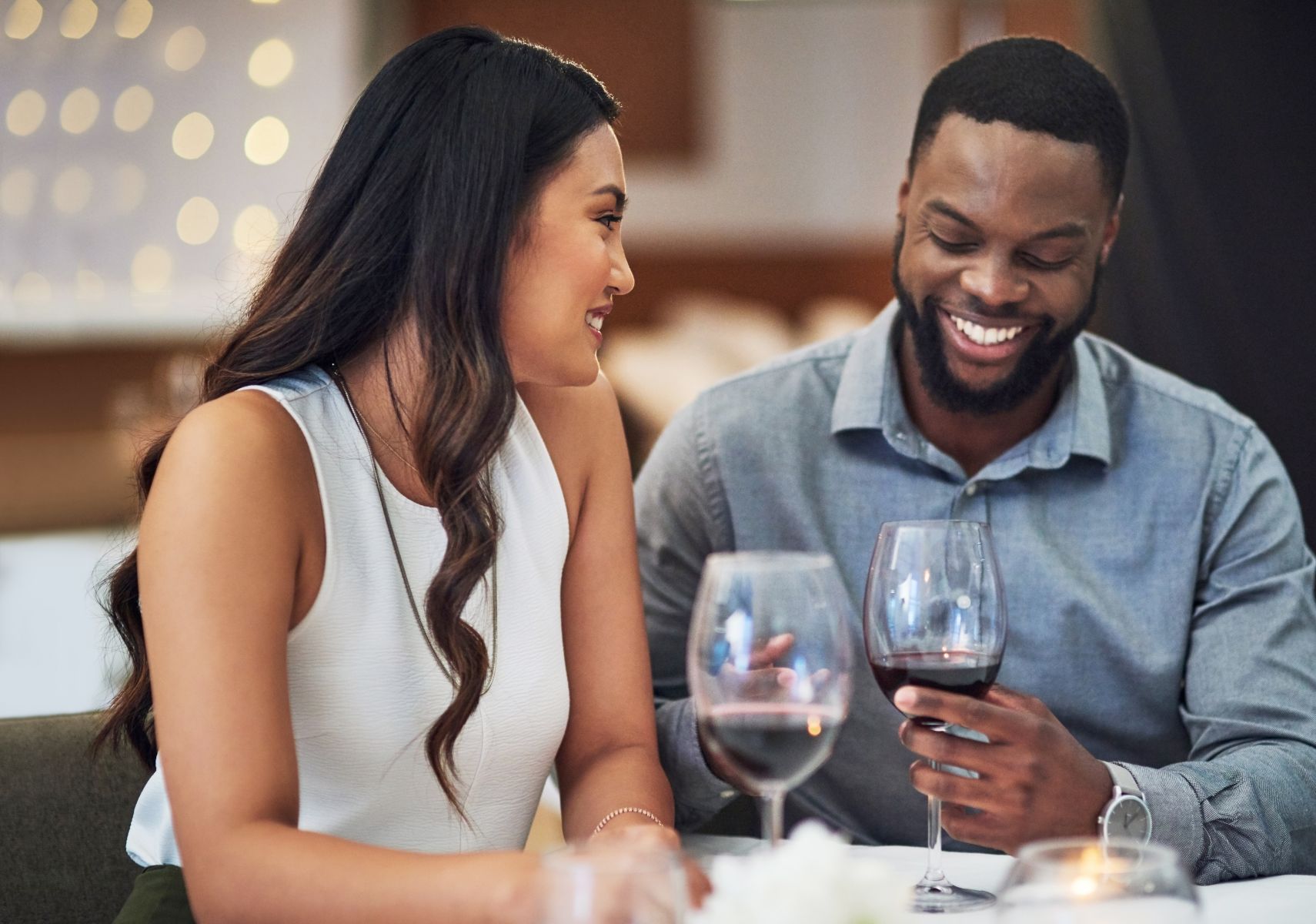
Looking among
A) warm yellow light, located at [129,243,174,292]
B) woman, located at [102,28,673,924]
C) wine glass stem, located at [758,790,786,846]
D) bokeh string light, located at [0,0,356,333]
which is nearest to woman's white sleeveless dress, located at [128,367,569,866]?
woman, located at [102,28,673,924]

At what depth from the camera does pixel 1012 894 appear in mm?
602

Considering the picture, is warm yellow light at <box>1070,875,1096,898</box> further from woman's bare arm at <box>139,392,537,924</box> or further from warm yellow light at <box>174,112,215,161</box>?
warm yellow light at <box>174,112,215,161</box>

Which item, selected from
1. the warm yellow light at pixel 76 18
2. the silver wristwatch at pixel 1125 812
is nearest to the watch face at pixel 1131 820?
the silver wristwatch at pixel 1125 812

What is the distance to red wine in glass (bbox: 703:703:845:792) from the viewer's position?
0.81m

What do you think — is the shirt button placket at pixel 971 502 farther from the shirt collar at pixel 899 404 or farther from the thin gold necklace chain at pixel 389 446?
the thin gold necklace chain at pixel 389 446

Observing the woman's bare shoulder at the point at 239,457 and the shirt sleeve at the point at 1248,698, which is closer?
the woman's bare shoulder at the point at 239,457

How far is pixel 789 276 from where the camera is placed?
6.67 meters

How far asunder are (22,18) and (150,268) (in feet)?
3.58

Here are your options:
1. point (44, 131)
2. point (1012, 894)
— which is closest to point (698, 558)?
point (1012, 894)

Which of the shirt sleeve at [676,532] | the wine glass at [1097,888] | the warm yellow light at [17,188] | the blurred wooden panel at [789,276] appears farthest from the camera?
the blurred wooden panel at [789,276]

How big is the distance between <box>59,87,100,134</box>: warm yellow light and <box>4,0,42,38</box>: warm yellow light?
0.29 m

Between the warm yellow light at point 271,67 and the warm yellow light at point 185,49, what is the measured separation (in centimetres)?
21

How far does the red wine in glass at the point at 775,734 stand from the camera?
0.81 meters

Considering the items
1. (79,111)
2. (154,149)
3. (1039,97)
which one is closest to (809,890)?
(1039,97)
